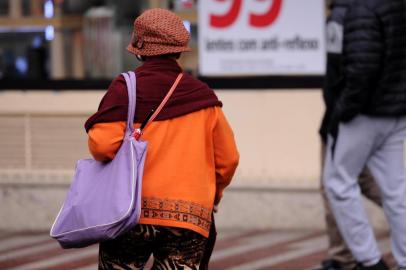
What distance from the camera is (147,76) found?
4086mm

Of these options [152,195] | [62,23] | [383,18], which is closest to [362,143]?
[383,18]

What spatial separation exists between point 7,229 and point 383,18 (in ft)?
12.8

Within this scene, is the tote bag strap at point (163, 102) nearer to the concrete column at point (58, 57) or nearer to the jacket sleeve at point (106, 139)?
the jacket sleeve at point (106, 139)

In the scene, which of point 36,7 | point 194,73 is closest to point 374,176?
point 194,73

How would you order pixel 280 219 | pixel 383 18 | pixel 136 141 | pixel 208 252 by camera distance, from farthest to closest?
1. pixel 280 219
2. pixel 383 18
3. pixel 208 252
4. pixel 136 141

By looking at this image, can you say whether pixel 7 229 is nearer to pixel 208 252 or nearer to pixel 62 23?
pixel 62 23

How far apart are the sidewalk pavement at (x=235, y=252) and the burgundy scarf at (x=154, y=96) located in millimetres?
2746

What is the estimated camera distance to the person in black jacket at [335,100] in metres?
5.89

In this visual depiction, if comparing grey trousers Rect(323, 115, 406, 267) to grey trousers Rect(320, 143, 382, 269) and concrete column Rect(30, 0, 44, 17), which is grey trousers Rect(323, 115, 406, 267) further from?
concrete column Rect(30, 0, 44, 17)

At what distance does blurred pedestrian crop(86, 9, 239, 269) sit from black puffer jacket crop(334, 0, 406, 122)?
1677 mm

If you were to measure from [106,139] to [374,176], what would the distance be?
8.00 feet

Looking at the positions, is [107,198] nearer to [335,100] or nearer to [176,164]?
[176,164]

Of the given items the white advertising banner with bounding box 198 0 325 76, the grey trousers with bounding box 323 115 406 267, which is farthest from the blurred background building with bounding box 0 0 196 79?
the grey trousers with bounding box 323 115 406 267

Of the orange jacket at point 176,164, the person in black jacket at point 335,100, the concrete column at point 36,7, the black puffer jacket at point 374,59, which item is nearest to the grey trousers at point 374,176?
the black puffer jacket at point 374,59
